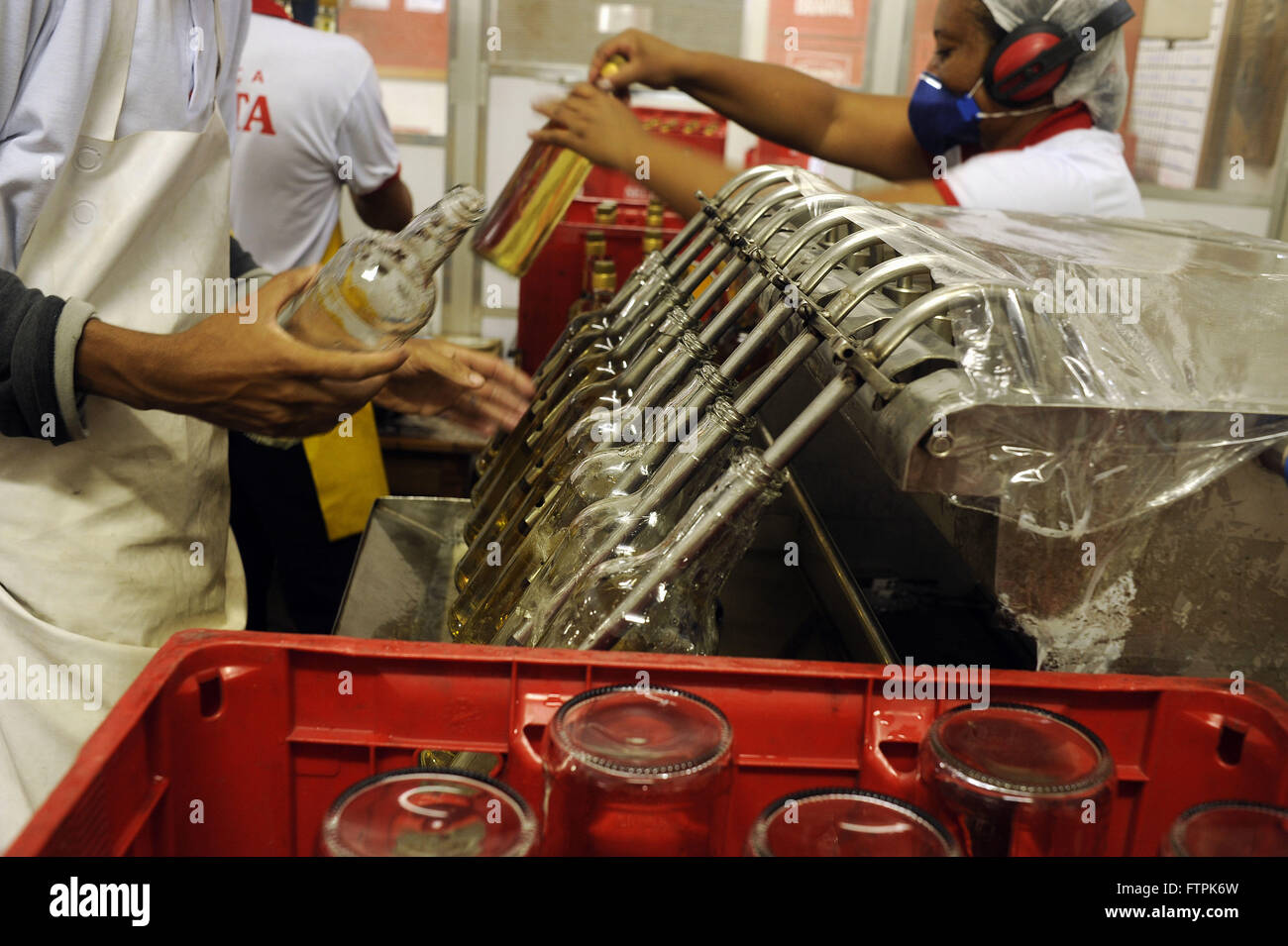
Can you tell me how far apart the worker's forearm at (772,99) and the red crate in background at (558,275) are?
56 centimetres

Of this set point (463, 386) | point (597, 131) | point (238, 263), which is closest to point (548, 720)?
point (463, 386)

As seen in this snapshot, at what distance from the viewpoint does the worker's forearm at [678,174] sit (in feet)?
6.16

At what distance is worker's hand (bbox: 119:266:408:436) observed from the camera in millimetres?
966

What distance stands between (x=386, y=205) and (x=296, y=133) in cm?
42

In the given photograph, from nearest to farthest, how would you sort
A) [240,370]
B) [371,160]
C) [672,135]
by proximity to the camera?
[240,370]
[371,160]
[672,135]

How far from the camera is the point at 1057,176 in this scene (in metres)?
1.81

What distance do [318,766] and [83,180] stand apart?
0.72 m

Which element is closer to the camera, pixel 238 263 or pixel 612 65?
pixel 238 263

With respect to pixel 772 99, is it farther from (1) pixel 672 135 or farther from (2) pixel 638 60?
(1) pixel 672 135

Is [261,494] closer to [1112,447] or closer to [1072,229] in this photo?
[1072,229]

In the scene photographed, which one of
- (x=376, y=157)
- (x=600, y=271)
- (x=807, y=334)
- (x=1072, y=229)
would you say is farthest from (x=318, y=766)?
(x=376, y=157)

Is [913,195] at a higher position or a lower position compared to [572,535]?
higher

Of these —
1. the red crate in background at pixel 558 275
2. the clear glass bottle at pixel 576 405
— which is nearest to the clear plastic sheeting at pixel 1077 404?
the clear glass bottle at pixel 576 405

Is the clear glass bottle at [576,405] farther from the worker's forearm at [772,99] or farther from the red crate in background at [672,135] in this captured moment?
the red crate in background at [672,135]
